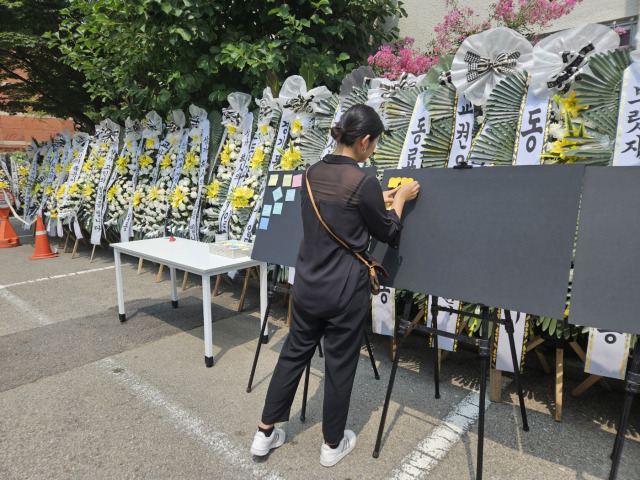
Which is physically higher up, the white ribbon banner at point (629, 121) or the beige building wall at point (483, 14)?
the beige building wall at point (483, 14)

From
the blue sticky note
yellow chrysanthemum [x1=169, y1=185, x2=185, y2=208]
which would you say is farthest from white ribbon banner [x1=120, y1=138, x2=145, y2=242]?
the blue sticky note

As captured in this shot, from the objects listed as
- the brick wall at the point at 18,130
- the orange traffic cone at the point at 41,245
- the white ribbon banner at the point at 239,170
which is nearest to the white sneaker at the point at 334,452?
the white ribbon banner at the point at 239,170

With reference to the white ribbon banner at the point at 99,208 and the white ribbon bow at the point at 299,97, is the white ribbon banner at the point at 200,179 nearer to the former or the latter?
the white ribbon bow at the point at 299,97

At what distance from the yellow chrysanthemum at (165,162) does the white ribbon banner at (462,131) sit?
14.1 feet

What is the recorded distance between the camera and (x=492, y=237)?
6.99 ft

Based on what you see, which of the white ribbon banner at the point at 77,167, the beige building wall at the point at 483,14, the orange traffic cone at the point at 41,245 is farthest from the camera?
the white ribbon banner at the point at 77,167

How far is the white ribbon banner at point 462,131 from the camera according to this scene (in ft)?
10.8

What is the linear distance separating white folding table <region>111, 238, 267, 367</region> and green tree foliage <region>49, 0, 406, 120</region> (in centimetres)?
229

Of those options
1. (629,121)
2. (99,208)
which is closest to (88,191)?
(99,208)

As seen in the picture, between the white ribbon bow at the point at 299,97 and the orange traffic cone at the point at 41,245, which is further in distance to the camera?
the orange traffic cone at the point at 41,245

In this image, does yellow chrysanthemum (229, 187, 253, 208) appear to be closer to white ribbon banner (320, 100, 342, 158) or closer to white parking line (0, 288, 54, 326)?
white ribbon banner (320, 100, 342, 158)

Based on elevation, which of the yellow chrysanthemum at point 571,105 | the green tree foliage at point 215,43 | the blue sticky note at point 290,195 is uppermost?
the green tree foliage at point 215,43

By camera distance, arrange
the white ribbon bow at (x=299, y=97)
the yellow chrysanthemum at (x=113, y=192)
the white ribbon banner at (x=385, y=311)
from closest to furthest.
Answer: the white ribbon banner at (x=385, y=311) → the white ribbon bow at (x=299, y=97) → the yellow chrysanthemum at (x=113, y=192)

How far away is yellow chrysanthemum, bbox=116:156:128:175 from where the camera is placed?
6.95m
